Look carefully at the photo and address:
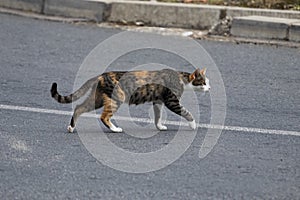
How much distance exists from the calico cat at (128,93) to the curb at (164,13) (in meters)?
3.63

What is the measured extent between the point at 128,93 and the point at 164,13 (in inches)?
178

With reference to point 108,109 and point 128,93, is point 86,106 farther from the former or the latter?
point 128,93

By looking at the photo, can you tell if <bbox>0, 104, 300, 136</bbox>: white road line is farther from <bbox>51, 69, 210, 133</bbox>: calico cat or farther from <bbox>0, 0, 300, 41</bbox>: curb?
<bbox>0, 0, 300, 41</bbox>: curb

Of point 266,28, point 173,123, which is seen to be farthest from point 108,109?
point 266,28

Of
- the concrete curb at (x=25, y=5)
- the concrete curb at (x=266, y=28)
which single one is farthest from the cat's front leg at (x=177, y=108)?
the concrete curb at (x=25, y=5)

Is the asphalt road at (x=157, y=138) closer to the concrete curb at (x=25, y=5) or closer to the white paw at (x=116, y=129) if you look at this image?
the white paw at (x=116, y=129)

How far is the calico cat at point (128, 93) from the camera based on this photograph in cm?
702

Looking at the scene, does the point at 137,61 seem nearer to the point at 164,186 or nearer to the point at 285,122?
the point at 285,122

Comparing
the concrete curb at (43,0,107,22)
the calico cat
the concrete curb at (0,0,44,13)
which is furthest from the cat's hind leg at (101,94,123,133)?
the concrete curb at (0,0,44,13)

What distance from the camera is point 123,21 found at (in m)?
11.6

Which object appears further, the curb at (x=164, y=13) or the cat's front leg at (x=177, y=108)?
the curb at (x=164, y=13)

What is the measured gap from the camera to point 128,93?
278 inches

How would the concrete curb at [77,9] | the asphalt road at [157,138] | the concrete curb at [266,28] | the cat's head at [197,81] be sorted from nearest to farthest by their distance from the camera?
the asphalt road at [157,138] → the cat's head at [197,81] → the concrete curb at [266,28] → the concrete curb at [77,9]

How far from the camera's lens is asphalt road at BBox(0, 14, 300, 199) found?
18.6ft
